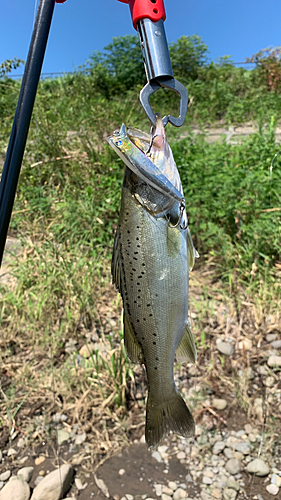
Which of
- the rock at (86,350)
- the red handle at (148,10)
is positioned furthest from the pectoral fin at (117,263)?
the rock at (86,350)

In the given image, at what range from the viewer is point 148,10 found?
0.99 metres

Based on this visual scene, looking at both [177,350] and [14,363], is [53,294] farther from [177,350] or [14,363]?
[177,350]

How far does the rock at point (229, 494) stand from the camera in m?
2.28

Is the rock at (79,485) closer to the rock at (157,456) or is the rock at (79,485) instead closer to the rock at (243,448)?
the rock at (157,456)

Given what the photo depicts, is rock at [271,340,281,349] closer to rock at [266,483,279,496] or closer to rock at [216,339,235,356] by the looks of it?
rock at [216,339,235,356]

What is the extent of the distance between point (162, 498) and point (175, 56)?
1174cm

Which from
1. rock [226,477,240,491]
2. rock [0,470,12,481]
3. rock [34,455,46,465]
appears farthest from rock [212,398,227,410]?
rock [0,470,12,481]

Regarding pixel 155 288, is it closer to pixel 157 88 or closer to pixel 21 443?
pixel 157 88

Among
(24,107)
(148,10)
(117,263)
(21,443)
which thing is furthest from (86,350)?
(148,10)

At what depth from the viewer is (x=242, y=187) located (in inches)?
151

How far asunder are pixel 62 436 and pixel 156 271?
2029 millimetres

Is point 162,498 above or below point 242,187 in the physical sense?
below

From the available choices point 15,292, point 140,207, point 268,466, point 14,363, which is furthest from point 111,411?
point 140,207

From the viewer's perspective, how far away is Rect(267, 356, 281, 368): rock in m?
3.01
